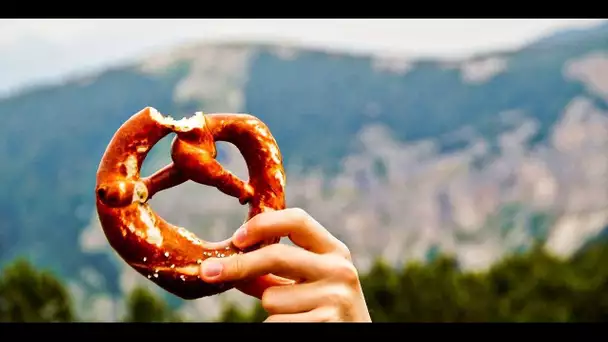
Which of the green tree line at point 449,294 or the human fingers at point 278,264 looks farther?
the green tree line at point 449,294

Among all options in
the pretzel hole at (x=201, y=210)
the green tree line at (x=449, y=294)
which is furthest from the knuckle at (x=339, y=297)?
the pretzel hole at (x=201, y=210)

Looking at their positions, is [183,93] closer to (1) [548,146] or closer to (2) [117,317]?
(2) [117,317]

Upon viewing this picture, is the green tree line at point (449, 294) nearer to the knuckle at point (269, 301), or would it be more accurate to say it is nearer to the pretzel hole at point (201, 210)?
the pretzel hole at point (201, 210)

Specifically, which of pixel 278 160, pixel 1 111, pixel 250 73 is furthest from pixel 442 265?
pixel 278 160

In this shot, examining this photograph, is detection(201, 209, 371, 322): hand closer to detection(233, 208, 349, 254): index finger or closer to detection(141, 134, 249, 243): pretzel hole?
detection(233, 208, 349, 254): index finger

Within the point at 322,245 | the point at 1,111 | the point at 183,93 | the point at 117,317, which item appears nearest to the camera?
the point at 322,245

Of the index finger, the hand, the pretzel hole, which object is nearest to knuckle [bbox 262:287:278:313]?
the hand
